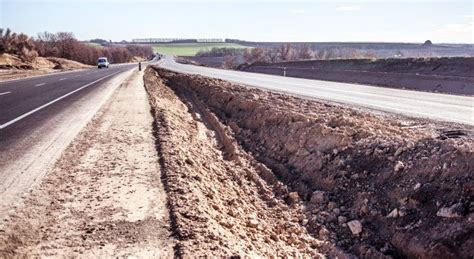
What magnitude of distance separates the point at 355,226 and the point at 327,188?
150 cm

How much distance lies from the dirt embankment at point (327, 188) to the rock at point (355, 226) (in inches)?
0.6

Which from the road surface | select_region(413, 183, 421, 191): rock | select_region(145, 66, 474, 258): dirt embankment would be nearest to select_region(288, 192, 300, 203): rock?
select_region(145, 66, 474, 258): dirt embankment

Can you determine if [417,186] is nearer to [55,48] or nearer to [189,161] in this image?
[189,161]

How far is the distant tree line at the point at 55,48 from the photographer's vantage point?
152ft

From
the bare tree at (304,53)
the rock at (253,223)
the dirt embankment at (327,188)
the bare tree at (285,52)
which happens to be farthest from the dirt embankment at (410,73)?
the bare tree at (285,52)

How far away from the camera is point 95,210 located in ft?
15.6

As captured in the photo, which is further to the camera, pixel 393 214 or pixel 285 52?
pixel 285 52

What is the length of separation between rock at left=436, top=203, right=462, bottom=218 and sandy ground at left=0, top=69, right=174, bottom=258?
3.39 meters

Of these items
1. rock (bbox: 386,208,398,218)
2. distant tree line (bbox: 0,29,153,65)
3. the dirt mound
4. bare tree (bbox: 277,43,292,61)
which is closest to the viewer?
the dirt mound

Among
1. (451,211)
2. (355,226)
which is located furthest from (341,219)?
(451,211)

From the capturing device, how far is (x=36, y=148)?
720cm

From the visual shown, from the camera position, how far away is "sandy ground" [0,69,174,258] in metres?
3.95

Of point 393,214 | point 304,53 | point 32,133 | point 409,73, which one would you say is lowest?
point 393,214

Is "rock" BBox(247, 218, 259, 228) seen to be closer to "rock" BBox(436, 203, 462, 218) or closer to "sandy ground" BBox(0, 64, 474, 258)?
"sandy ground" BBox(0, 64, 474, 258)
